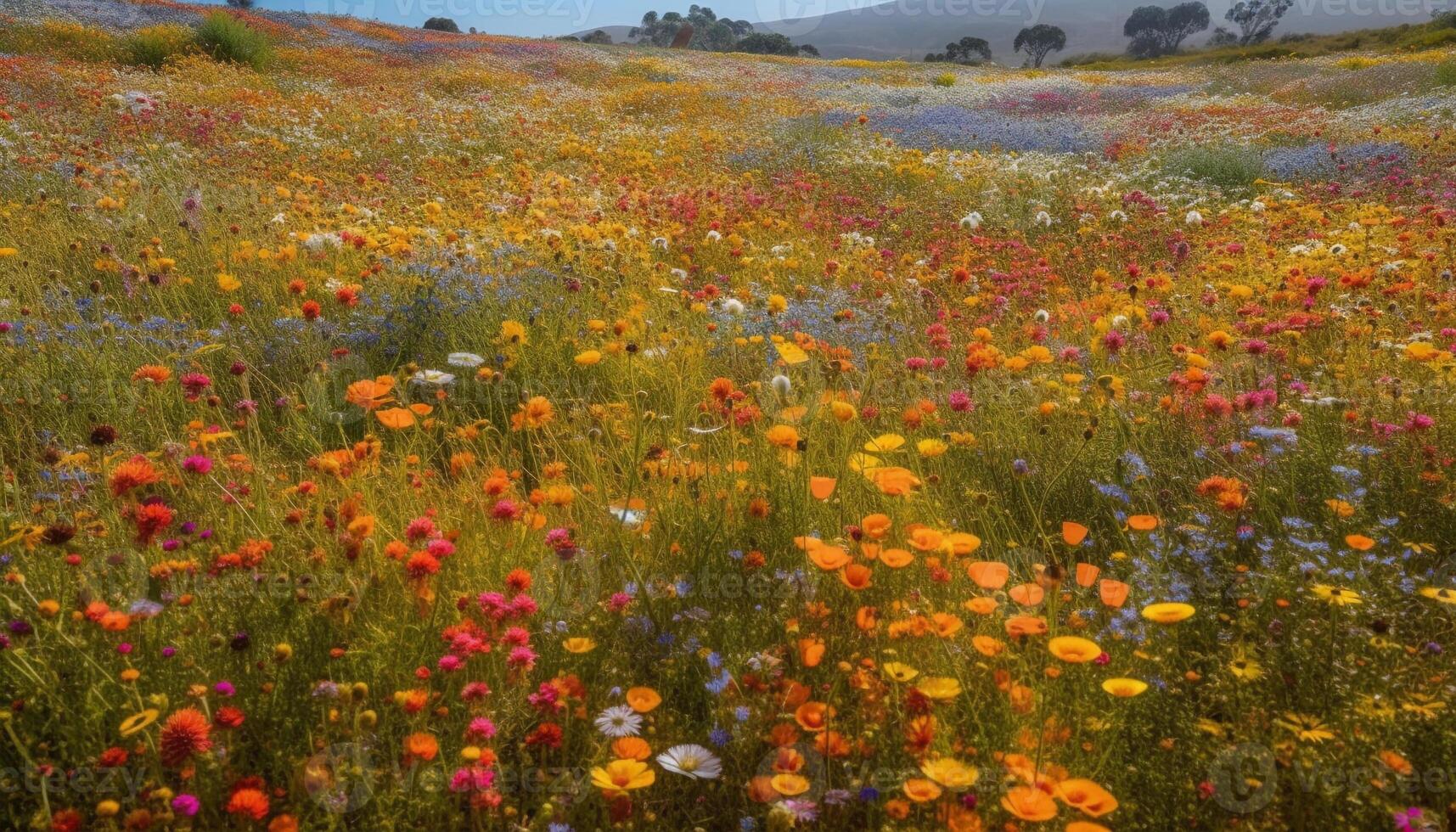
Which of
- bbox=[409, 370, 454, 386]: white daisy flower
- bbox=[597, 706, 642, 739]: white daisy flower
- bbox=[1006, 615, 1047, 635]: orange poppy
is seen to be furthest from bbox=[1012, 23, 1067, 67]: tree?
bbox=[597, 706, 642, 739]: white daisy flower

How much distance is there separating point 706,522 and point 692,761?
0.88m

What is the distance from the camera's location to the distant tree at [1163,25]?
77438mm

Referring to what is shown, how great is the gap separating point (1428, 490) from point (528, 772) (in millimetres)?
2855

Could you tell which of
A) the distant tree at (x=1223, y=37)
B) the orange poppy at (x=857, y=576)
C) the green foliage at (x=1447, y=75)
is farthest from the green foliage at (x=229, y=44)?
the distant tree at (x=1223, y=37)

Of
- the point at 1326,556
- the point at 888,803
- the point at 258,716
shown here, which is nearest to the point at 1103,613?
the point at 1326,556

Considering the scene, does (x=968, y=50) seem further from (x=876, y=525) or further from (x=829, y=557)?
(x=829, y=557)

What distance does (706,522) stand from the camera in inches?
92.2

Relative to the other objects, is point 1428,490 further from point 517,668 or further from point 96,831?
point 96,831

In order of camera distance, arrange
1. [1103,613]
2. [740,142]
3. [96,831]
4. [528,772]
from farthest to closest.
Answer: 1. [740,142]
2. [1103,613]
3. [528,772]
4. [96,831]

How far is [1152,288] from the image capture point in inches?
190

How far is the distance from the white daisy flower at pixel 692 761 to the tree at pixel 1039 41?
92152mm

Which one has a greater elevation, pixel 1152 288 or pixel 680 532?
pixel 1152 288

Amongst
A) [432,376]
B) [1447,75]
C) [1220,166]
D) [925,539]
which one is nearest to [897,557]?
[925,539]

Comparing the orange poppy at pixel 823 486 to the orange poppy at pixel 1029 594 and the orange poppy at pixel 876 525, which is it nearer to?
the orange poppy at pixel 876 525
